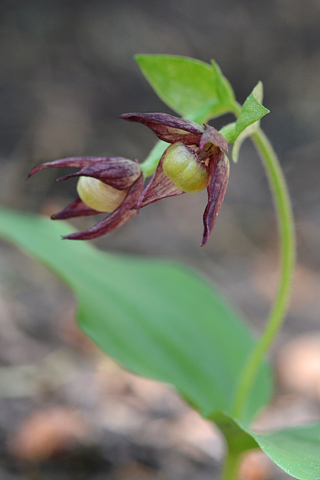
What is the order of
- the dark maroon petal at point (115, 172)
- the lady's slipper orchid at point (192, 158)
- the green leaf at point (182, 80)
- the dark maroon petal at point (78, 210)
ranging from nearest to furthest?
the lady's slipper orchid at point (192, 158) → the dark maroon petal at point (115, 172) → the dark maroon petal at point (78, 210) → the green leaf at point (182, 80)

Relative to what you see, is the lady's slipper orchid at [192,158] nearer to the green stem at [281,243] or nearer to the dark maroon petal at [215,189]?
the dark maroon petal at [215,189]

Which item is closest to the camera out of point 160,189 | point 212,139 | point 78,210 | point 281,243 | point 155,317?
point 212,139

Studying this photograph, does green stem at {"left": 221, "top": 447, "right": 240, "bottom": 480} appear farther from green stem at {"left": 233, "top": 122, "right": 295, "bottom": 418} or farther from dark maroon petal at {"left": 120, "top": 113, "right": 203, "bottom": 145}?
dark maroon petal at {"left": 120, "top": 113, "right": 203, "bottom": 145}

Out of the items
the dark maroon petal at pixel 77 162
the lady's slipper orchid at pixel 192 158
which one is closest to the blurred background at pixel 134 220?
the dark maroon petal at pixel 77 162

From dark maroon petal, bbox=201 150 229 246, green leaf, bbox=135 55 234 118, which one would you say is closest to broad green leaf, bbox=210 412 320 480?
dark maroon petal, bbox=201 150 229 246

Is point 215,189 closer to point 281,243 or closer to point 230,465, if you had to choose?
point 281,243

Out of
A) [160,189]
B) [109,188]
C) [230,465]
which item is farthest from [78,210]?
[230,465]
